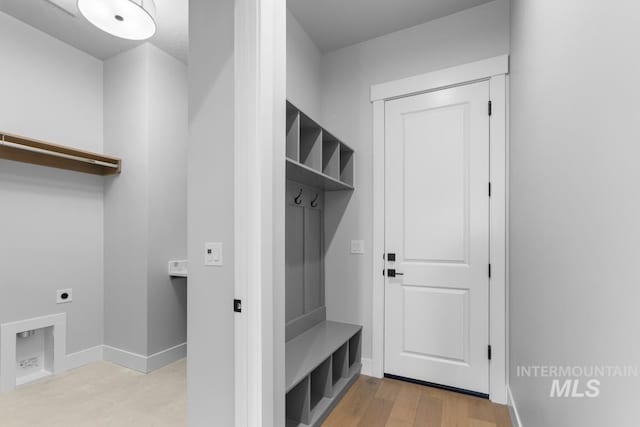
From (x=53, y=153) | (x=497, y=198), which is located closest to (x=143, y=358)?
(x=53, y=153)

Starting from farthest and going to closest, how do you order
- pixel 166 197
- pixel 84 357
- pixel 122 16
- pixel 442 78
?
pixel 166 197, pixel 84 357, pixel 442 78, pixel 122 16

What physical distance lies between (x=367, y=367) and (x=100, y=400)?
2003 mm

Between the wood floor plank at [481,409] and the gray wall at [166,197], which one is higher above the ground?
the gray wall at [166,197]

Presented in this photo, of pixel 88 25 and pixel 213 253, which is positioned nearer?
pixel 213 253

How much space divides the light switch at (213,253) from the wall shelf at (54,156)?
2.04m

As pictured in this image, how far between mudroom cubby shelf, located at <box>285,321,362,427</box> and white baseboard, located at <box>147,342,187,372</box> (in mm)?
1342

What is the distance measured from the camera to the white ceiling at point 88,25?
2.30m

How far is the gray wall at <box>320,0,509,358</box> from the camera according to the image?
2463 millimetres

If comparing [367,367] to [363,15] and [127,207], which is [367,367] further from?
[363,15]

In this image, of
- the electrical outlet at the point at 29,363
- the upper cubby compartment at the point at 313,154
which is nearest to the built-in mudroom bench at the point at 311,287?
the upper cubby compartment at the point at 313,154

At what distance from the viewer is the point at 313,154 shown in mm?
2221

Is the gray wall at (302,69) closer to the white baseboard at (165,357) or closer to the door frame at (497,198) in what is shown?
the door frame at (497,198)

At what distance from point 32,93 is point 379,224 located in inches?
121

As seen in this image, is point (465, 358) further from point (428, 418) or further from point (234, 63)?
point (234, 63)
